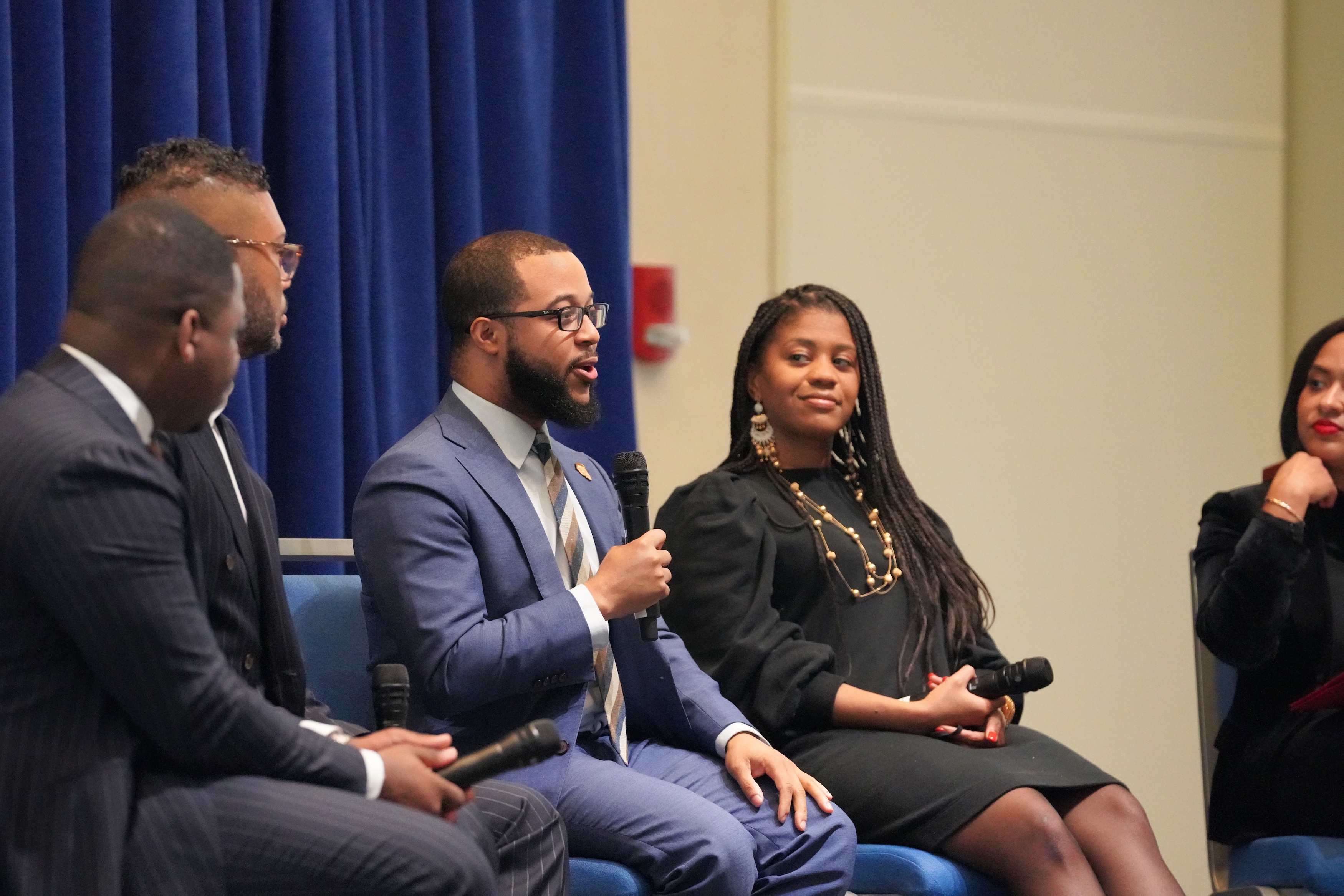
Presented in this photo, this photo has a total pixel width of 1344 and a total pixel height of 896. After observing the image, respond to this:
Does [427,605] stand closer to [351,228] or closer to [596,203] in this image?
[351,228]

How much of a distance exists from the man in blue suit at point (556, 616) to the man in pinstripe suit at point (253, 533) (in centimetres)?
16

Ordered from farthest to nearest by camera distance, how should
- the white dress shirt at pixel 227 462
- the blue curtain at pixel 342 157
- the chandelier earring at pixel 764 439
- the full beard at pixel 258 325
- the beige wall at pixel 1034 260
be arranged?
the beige wall at pixel 1034 260 < the chandelier earring at pixel 764 439 < the blue curtain at pixel 342 157 < the full beard at pixel 258 325 < the white dress shirt at pixel 227 462

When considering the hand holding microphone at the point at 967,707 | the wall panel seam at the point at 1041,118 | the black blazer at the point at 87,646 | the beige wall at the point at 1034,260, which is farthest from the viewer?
the wall panel seam at the point at 1041,118

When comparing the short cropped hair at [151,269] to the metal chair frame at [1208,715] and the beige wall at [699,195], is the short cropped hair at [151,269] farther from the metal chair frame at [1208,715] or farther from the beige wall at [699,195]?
the beige wall at [699,195]

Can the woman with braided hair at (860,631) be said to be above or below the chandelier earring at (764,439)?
below

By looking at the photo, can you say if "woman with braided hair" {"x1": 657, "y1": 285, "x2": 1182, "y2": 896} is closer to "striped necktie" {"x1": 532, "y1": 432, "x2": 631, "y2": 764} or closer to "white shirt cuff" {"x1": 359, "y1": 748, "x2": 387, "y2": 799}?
"striped necktie" {"x1": 532, "y1": 432, "x2": 631, "y2": 764}

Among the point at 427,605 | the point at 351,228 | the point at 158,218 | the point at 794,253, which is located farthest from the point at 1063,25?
the point at 158,218

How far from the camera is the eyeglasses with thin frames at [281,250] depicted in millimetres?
2389

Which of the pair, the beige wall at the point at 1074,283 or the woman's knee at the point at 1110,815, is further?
the beige wall at the point at 1074,283

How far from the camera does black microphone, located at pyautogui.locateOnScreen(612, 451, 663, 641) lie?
8.38 feet

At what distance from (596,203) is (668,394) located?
0.59 meters

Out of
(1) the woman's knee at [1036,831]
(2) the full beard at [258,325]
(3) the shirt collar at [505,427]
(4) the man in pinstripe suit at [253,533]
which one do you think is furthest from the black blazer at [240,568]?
(1) the woman's knee at [1036,831]

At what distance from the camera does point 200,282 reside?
182cm

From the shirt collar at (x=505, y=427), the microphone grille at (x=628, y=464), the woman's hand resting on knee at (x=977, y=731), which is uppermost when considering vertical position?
the shirt collar at (x=505, y=427)
